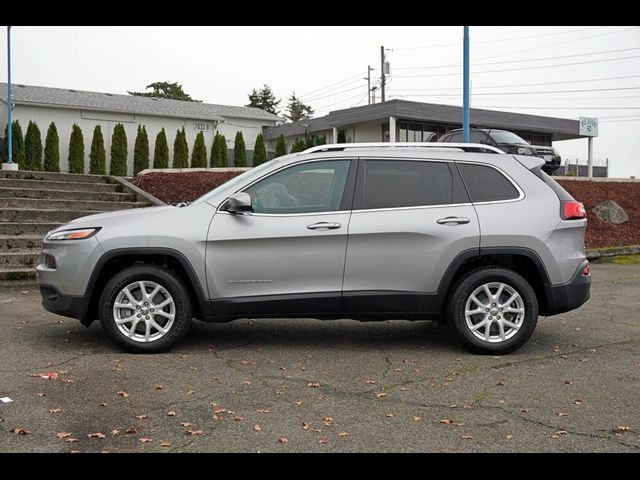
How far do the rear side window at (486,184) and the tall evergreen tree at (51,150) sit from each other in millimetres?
21052

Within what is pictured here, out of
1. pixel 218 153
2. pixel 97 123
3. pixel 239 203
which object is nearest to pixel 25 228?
pixel 239 203

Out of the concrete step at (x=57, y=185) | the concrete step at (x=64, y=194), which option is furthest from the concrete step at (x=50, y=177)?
the concrete step at (x=64, y=194)

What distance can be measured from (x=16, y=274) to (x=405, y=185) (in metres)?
6.80

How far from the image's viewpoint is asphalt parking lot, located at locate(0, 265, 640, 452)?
400 cm

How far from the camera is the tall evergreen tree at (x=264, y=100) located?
7912cm

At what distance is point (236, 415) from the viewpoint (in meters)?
4.43

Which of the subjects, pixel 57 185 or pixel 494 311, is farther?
pixel 57 185

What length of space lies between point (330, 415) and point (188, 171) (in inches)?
621

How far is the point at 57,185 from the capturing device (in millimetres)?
14898

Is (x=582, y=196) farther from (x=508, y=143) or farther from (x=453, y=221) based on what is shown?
(x=453, y=221)

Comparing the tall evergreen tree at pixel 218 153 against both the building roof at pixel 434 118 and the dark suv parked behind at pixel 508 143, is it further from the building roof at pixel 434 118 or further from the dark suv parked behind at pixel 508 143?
the dark suv parked behind at pixel 508 143

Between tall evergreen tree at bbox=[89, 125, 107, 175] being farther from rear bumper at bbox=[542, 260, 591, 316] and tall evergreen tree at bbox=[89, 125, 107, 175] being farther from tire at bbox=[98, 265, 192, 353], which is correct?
rear bumper at bbox=[542, 260, 591, 316]

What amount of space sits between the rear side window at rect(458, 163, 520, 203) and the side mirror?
2025mm
